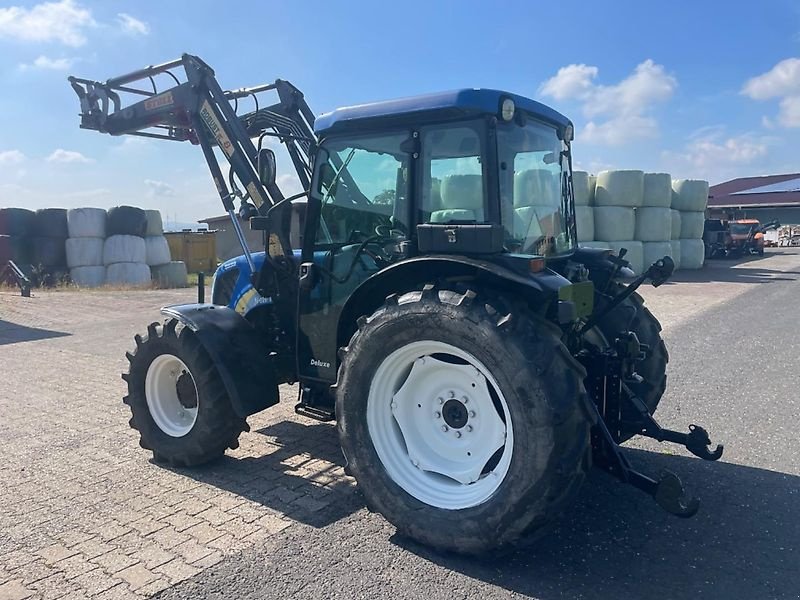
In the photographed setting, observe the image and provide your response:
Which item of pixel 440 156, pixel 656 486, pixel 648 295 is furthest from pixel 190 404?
pixel 648 295

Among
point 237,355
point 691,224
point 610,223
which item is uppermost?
point 610,223

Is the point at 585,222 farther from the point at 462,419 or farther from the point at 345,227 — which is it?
the point at 462,419

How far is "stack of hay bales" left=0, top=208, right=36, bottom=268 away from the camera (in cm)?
1792

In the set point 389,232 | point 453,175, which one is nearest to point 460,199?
point 453,175

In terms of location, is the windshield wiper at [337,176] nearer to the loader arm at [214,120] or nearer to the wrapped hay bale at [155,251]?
the loader arm at [214,120]

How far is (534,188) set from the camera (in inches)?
159

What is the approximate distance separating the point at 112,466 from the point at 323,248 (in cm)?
218

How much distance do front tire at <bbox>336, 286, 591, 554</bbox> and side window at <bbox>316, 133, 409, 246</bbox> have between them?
0.72 metres

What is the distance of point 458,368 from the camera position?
3.50 meters

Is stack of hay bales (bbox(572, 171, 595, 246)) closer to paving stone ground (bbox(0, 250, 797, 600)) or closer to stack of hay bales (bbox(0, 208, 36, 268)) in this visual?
paving stone ground (bbox(0, 250, 797, 600))

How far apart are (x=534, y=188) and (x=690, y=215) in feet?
67.9

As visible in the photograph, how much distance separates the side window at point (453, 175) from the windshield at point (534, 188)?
12 centimetres

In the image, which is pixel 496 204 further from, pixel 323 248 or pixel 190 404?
pixel 190 404

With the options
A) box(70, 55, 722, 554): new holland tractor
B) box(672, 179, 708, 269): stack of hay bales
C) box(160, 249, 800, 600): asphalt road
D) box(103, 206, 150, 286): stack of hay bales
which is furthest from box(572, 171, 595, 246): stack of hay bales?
box(70, 55, 722, 554): new holland tractor
